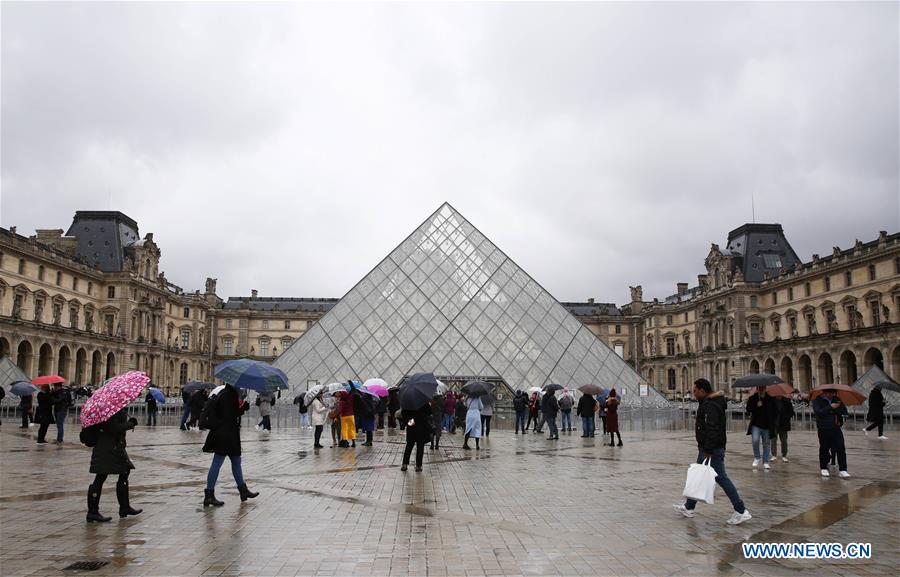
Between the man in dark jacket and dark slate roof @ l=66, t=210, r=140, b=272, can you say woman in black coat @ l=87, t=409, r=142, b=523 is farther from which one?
dark slate roof @ l=66, t=210, r=140, b=272

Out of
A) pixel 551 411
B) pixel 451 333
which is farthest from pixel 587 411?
pixel 451 333

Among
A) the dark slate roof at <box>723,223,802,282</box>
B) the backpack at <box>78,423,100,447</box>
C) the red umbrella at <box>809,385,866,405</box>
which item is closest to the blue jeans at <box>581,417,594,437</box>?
the red umbrella at <box>809,385,866,405</box>

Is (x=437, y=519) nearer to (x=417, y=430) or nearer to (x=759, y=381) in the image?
(x=417, y=430)

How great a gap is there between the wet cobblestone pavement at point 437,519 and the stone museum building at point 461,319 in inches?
535

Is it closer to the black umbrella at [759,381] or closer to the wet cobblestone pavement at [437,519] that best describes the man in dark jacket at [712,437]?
the wet cobblestone pavement at [437,519]

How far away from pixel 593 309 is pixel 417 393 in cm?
7532

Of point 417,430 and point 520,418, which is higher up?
point 417,430

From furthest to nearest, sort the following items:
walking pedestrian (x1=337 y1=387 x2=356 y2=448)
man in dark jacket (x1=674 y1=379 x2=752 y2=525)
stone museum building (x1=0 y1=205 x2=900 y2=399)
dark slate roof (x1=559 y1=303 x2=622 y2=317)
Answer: dark slate roof (x1=559 y1=303 x2=622 y2=317)
stone museum building (x1=0 y1=205 x2=900 y2=399)
walking pedestrian (x1=337 y1=387 x2=356 y2=448)
man in dark jacket (x1=674 y1=379 x2=752 y2=525)

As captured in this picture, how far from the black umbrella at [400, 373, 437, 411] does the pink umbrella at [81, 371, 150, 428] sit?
4.06 metres

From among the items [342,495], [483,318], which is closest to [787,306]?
[483,318]

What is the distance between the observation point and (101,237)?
5769cm

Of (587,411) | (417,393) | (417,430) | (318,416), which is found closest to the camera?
(417,430)

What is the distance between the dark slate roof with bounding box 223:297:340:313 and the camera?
79188 mm

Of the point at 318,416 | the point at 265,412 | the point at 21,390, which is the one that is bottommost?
the point at 265,412
